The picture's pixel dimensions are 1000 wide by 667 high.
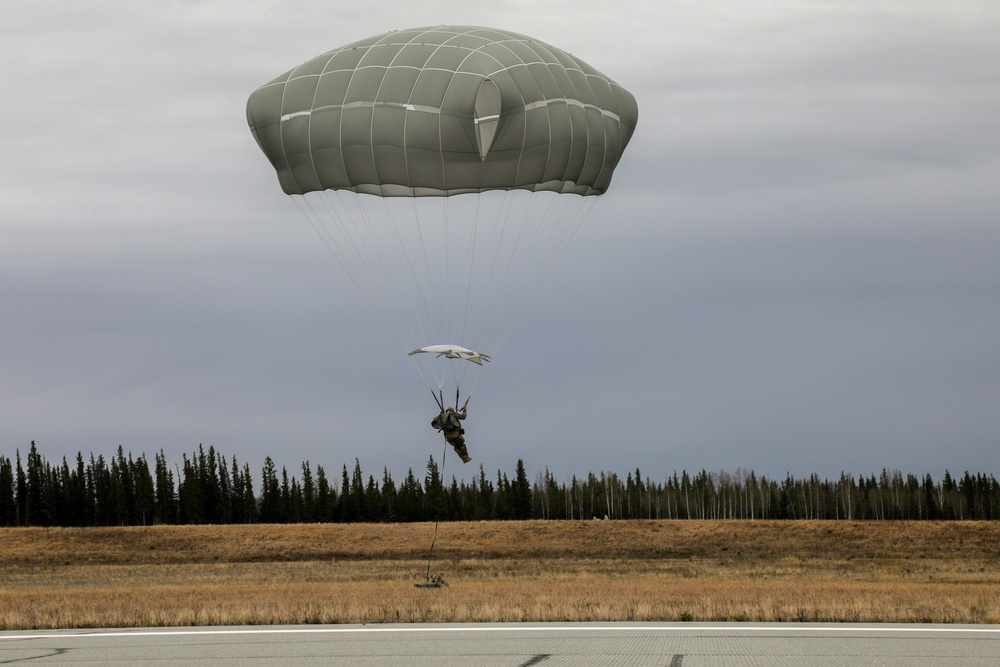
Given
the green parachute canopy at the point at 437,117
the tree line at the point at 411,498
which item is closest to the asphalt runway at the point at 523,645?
the green parachute canopy at the point at 437,117

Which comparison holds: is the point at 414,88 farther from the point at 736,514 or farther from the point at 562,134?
the point at 736,514

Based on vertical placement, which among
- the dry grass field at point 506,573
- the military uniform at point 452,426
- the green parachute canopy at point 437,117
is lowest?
the dry grass field at point 506,573

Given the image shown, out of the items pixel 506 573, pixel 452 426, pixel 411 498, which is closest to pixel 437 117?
pixel 452 426

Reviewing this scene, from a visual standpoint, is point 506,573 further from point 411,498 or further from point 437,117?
point 411,498

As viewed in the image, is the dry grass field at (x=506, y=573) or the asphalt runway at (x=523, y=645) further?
the dry grass field at (x=506, y=573)

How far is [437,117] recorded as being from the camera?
81.0 feet

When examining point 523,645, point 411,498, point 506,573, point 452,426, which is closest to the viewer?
point 523,645

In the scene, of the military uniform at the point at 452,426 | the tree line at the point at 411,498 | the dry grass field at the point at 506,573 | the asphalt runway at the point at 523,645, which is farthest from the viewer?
the tree line at the point at 411,498

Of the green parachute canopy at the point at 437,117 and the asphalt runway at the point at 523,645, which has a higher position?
the green parachute canopy at the point at 437,117

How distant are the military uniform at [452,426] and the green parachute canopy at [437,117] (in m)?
5.18

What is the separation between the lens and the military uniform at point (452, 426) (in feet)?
78.2

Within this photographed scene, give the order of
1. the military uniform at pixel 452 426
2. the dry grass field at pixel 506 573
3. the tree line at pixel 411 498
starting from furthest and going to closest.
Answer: the tree line at pixel 411 498, the military uniform at pixel 452 426, the dry grass field at pixel 506 573

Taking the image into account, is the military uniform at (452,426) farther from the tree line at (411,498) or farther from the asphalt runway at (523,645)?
the tree line at (411,498)

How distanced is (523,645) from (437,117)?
12422 millimetres
